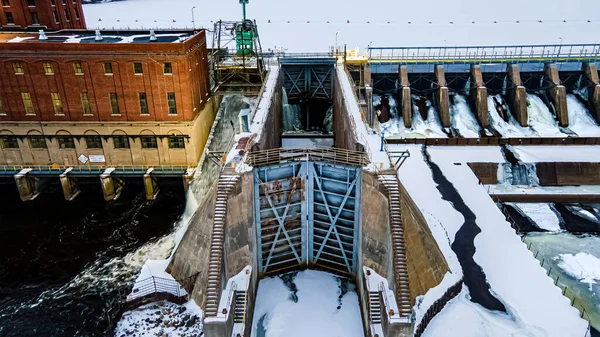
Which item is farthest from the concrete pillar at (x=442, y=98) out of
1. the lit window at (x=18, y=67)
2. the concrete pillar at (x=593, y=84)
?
the lit window at (x=18, y=67)

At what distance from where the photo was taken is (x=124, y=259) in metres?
30.5

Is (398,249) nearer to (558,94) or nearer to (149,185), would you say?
(149,185)

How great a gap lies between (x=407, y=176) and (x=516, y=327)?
15111 millimetres

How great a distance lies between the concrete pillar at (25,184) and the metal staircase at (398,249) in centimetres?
3135

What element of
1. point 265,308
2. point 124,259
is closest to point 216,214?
point 265,308

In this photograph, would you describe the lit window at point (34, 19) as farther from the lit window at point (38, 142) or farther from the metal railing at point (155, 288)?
the metal railing at point (155, 288)

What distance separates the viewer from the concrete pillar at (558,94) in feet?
160

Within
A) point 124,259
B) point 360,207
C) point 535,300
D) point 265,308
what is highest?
point 360,207

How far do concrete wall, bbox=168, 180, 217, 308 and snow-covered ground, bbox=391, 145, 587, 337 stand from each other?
36.9 feet

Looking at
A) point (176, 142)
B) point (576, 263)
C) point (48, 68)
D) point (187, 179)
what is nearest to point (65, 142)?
point (48, 68)

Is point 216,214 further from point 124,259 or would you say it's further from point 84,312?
point 124,259

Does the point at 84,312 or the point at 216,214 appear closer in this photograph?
the point at 216,214

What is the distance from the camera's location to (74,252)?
3133 centimetres

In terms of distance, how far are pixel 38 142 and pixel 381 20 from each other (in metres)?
80.3
